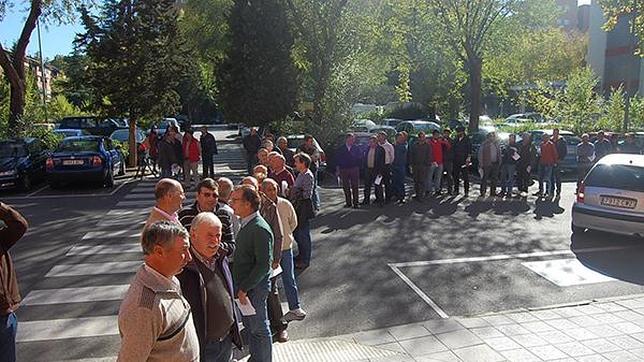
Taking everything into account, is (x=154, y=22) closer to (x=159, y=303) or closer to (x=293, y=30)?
(x=293, y=30)

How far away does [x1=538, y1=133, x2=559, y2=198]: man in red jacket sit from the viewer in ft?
47.6

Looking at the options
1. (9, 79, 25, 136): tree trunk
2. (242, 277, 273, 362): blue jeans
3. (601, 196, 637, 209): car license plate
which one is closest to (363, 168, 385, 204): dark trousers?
(601, 196, 637, 209): car license plate

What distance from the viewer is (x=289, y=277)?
20.4 ft

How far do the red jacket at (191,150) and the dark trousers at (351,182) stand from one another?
511 centimetres

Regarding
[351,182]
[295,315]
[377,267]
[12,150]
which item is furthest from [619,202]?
[12,150]

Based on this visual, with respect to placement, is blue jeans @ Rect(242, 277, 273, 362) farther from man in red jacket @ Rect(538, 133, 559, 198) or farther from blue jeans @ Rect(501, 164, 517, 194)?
man in red jacket @ Rect(538, 133, 559, 198)

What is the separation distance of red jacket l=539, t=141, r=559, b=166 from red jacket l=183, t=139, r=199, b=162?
990cm

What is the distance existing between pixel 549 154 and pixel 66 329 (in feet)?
41.5

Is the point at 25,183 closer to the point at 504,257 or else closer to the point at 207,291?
the point at 504,257

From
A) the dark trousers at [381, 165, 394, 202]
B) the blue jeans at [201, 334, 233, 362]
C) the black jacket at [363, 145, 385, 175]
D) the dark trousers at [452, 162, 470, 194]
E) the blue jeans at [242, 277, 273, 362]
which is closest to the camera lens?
the blue jeans at [201, 334, 233, 362]

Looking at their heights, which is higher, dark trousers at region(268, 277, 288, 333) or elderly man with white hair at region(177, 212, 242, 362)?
elderly man with white hair at region(177, 212, 242, 362)

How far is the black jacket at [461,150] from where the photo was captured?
14898 mm

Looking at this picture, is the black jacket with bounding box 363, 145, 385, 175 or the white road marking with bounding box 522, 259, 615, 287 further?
the black jacket with bounding box 363, 145, 385, 175

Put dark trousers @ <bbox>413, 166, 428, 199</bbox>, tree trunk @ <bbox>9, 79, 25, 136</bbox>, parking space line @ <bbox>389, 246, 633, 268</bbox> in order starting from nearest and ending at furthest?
parking space line @ <bbox>389, 246, 633, 268</bbox>
dark trousers @ <bbox>413, 166, 428, 199</bbox>
tree trunk @ <bbox>9, 79, 25, 136</bbox>
